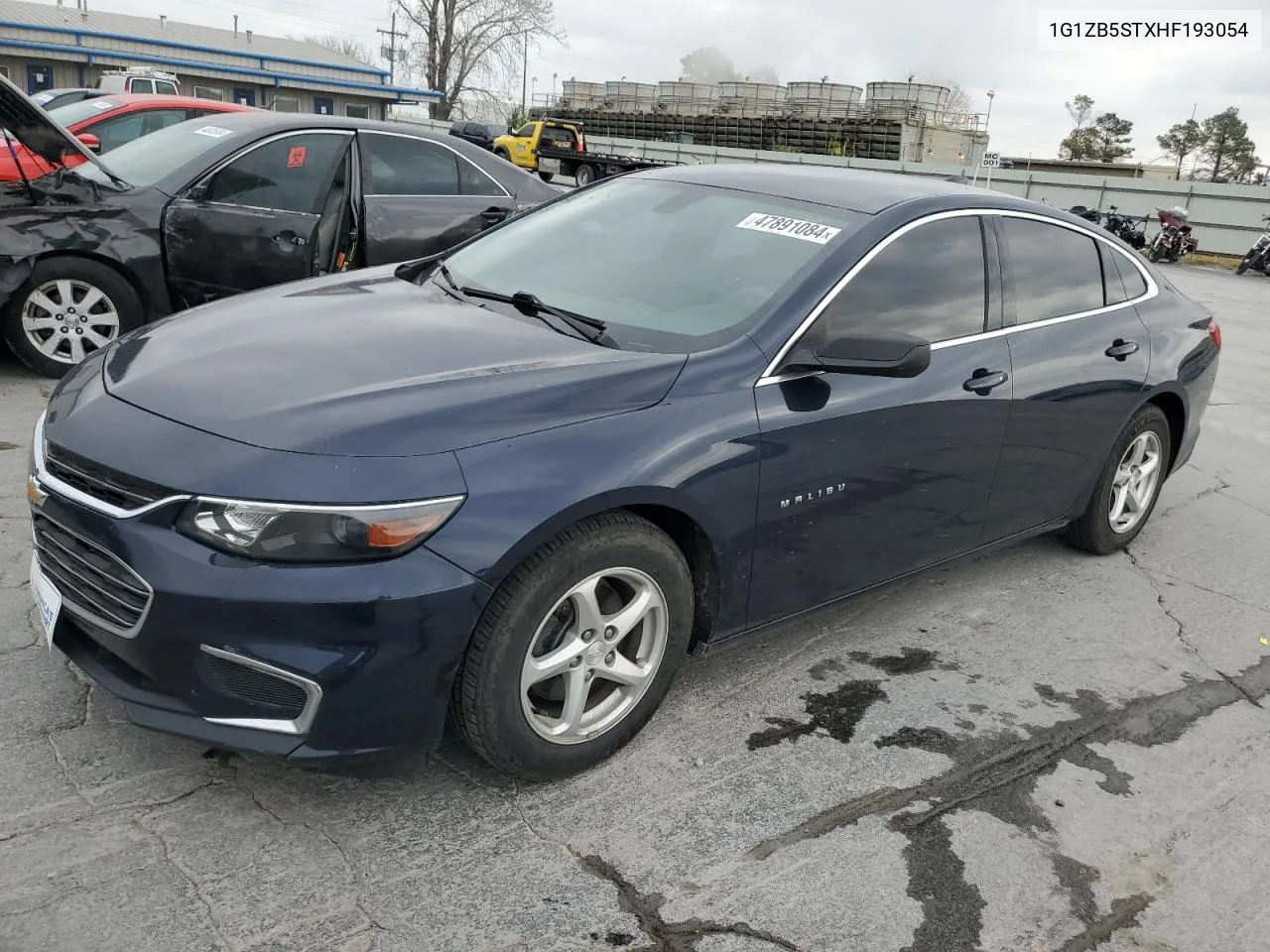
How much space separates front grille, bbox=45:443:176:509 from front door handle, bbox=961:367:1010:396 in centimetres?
256

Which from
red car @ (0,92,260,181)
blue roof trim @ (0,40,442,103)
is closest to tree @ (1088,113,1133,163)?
blue roof trim @ (0,40,442,103)

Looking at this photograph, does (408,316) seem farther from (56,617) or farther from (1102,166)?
(1102,166)

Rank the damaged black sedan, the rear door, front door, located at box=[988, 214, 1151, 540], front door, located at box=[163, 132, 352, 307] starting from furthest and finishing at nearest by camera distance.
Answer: the rear door < front door, located at box=[163, 132, 352, 307] < the damaged black sedan < front door, located at box=[988, 214, 1151, 540]

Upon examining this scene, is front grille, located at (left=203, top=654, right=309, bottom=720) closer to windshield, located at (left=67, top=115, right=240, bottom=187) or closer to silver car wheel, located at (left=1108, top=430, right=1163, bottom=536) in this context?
silver car wheel, located at (left=1108, top=430, right=1163, bottom=536)

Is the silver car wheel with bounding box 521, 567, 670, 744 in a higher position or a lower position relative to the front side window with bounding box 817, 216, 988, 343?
lower

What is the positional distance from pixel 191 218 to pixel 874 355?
4.53 meters

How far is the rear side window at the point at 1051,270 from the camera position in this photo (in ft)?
13.4

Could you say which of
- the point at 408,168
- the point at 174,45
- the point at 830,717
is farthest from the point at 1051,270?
the point at 174,45

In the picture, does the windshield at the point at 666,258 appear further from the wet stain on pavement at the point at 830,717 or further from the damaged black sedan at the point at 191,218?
the damaged black sedan at the point at 191,218

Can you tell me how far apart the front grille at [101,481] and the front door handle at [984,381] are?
2.56 meters

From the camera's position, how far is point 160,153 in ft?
21.6

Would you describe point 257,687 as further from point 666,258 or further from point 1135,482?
point 1135,482

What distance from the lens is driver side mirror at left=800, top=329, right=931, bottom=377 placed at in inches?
120

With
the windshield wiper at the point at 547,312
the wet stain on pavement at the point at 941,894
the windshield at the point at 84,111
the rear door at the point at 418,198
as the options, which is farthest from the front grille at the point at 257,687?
the windshield at the point at 84,111
